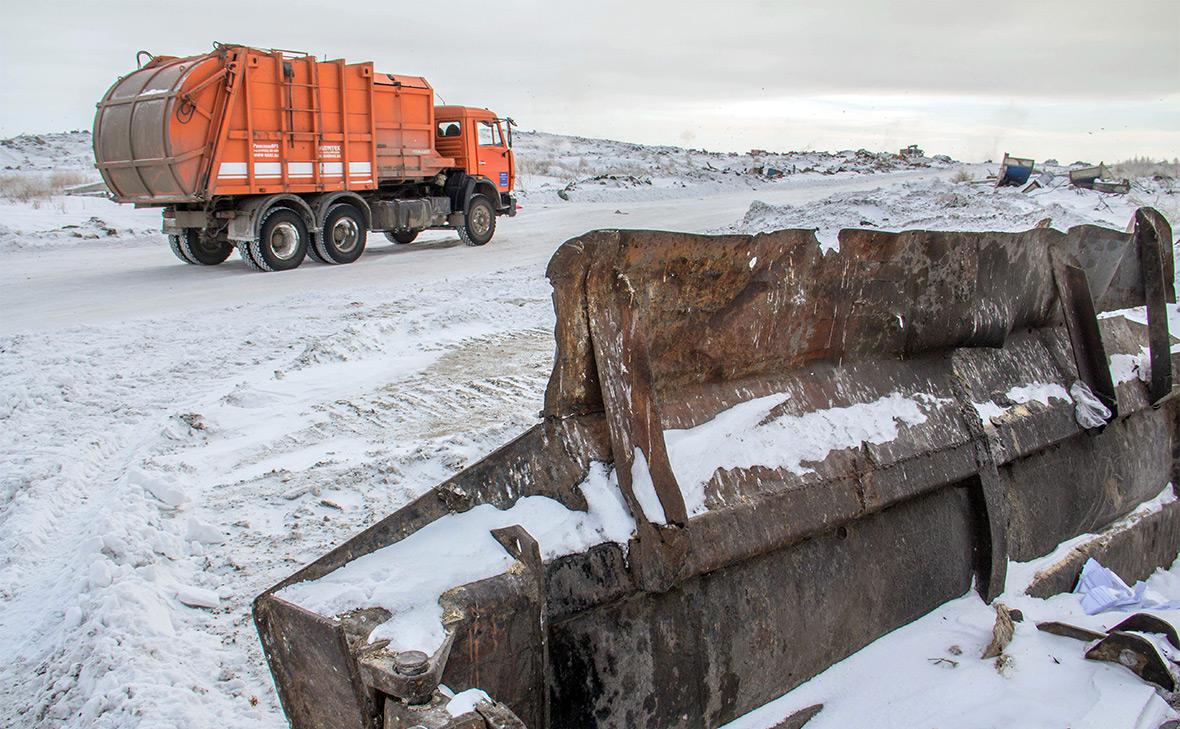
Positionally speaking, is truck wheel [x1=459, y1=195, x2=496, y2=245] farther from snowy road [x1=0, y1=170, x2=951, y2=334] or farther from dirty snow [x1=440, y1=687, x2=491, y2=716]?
dirty snow [x1=440, y1=687, x2=491, y2=716]

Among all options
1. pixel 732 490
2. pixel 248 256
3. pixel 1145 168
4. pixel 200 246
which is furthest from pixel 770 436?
pixel 1145 168

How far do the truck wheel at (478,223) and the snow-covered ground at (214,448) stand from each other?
3.55m

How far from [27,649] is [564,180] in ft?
99.6

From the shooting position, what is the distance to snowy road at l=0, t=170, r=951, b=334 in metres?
9.38

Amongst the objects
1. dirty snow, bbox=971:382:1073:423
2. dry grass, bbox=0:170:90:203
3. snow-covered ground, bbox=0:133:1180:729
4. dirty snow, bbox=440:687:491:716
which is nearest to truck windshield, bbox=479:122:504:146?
snow-covered ground, bbox=0:133:1180:729

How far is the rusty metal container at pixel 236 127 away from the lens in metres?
12.0

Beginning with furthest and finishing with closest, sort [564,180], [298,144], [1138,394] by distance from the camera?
[564,180]
[298,144]
[1138,394]

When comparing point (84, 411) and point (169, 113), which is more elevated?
point (169, 113)

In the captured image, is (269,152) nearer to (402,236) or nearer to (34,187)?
(402,236)

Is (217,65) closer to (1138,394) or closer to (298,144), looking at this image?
(298,144)

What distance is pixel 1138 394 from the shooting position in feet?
12.8

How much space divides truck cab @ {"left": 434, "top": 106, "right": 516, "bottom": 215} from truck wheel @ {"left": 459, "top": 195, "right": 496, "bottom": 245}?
573 mm

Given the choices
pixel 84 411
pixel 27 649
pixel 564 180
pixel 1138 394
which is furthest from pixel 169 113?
pixel 564 180

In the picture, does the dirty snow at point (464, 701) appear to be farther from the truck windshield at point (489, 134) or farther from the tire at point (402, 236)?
the truck windshield at point (489, 134)
